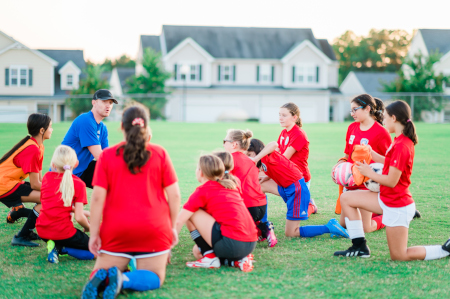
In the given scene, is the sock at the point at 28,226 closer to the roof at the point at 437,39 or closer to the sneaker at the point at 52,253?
the sneaker at the point at 52,253

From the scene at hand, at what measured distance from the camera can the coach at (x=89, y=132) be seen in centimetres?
604

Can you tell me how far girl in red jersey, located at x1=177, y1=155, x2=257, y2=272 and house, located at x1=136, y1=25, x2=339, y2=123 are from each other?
36.8m

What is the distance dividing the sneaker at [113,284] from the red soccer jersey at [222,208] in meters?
0.99

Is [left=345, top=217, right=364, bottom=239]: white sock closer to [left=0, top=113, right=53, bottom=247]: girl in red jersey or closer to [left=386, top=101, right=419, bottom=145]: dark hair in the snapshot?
[left=386, top=101, right=419, bottom=145]: dark hair

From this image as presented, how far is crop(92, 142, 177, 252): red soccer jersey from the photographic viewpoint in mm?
3484

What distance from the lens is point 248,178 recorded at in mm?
5078

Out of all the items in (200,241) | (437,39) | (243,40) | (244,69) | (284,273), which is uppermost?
(437,39)

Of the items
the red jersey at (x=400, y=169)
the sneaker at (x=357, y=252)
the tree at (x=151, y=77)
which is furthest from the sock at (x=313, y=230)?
the tree at (x=151, y=77)

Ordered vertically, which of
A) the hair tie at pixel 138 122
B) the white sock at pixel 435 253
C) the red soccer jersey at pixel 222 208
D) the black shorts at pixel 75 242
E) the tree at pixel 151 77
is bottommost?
the white sock at pixel 435 253

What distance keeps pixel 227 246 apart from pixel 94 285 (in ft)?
4.21

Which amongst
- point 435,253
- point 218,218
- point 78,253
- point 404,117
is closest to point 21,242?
point 78,253

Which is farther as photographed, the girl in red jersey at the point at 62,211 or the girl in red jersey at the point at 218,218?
the girl in red jersey at the point at 62,211

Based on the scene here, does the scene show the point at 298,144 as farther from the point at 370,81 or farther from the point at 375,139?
the point at 370,81

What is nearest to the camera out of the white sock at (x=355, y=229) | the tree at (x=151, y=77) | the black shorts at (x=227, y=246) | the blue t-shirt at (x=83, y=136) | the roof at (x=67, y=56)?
the black shorts at (x=227, y=246)
